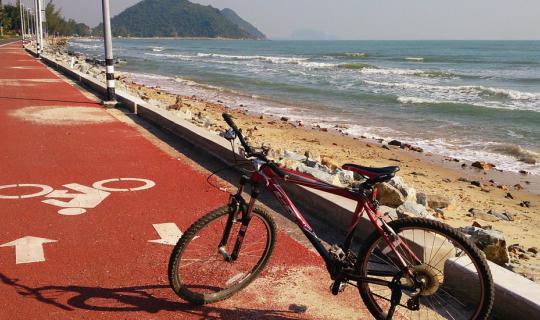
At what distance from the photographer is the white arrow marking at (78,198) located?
18.4ft

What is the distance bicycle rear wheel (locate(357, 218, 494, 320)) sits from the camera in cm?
318

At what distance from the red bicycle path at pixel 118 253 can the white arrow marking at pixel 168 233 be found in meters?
0.07

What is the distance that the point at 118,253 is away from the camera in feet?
14.8

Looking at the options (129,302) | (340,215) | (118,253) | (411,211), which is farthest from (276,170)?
(411,211)

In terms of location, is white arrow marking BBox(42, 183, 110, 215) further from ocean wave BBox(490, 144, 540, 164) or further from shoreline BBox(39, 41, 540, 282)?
ocean wave BBox(490, 144, 540, 164)

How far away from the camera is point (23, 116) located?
1168cm

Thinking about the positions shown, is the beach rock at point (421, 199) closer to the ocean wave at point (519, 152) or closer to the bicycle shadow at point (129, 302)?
the bicycle shadow at point (129, 302)

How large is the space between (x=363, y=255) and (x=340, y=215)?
1.58 m

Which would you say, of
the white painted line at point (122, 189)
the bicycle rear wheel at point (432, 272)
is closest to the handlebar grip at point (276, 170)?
the bicycle rear wheel at point (432, 272)

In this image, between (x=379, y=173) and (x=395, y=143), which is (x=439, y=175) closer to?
(x=395, y=143)

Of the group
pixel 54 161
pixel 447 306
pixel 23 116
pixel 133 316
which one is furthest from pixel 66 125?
pixel 447 306

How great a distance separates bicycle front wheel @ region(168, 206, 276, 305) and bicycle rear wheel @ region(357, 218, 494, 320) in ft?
2.71

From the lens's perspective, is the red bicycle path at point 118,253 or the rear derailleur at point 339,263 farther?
the red bicycle path at point 118,253

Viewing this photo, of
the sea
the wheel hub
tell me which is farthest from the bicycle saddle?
the sea
